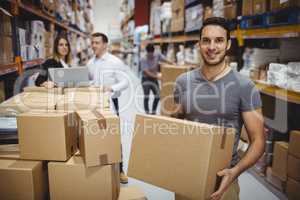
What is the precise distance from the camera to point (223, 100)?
1.46 meters

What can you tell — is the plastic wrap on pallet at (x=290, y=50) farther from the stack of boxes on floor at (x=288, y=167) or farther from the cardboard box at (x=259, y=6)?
the stack of boxes on floor at (x=288, y=167)

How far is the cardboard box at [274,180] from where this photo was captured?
2.62m

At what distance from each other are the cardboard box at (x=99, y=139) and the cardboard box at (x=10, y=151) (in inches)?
14.8

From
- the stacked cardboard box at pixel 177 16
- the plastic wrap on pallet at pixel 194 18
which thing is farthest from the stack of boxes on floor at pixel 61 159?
the stacked cardboard box at pixel 177 16

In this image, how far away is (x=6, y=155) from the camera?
1.61 meters

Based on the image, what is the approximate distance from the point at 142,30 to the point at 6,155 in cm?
903

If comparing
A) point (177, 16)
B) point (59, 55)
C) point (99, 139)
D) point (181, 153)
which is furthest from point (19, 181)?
point (177, 16)

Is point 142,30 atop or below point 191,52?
atop

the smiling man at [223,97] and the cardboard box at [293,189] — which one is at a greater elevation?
the smiling man at [223,97]

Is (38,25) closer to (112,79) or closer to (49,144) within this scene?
(112,79)

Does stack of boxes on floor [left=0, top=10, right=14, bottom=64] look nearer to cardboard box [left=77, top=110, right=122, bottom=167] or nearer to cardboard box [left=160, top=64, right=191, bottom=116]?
cardboard box [left=77, top=110, right=122, bottom=167]

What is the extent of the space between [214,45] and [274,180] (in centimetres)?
184

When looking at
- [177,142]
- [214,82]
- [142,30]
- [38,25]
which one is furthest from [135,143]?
[142,30]

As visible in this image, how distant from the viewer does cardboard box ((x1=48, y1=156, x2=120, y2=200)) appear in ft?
5.01
